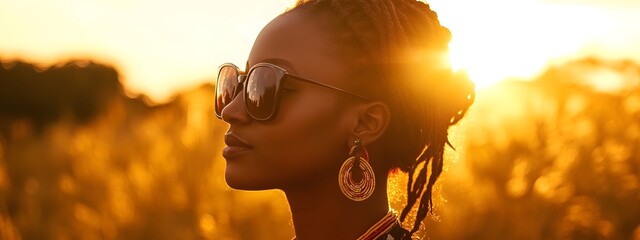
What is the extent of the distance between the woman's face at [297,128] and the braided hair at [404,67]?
0.11m

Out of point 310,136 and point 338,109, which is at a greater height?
point 338,109

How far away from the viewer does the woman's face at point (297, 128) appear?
3.34m

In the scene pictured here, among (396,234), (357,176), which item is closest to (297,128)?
(357,176)

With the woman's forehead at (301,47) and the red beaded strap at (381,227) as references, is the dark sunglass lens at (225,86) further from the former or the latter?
the red beaded strap at (381,227)

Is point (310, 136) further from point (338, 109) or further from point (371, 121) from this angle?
point (371, 121)

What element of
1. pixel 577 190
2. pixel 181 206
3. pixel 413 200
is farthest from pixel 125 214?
pixel 413 200

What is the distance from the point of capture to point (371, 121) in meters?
3.42

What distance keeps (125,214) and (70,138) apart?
14.2 feet

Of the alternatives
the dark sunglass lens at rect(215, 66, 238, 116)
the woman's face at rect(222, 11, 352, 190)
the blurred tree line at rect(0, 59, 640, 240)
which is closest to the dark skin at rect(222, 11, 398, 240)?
the woman's face at rect(222, 11, 352, 190)

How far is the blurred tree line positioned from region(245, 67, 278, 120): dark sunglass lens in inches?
132

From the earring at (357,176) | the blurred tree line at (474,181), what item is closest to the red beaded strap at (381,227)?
the earring at (357,176)

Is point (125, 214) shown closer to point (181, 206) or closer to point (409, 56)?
point (181, 206)

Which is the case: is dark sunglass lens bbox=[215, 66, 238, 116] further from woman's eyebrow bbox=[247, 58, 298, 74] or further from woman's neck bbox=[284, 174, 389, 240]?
woman's neck bbox=[284, 174, 389, 240]

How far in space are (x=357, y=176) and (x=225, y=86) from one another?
0.73 meters
